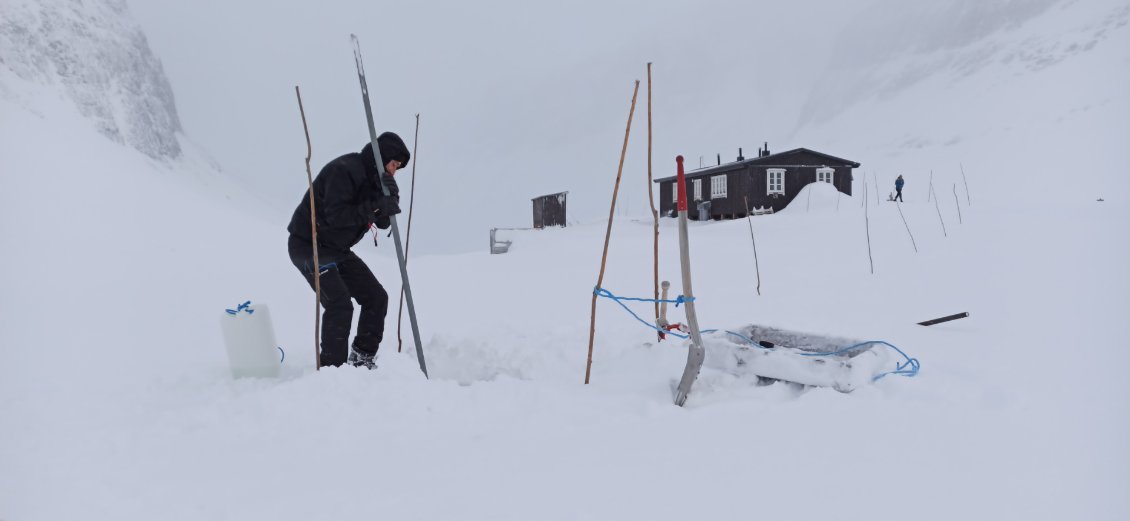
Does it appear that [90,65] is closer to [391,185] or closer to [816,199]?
[816,199]

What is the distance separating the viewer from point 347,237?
4.02 m

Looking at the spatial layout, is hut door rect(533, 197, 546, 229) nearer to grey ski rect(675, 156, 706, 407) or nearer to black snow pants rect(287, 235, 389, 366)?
black snow pants rect(287, 235, 389, 366)

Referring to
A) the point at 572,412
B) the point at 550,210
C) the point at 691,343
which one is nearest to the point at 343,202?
the point at 572,412

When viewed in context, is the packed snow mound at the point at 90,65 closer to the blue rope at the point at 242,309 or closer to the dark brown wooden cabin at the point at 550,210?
the dark brown wooden cabin at the point at 550,210

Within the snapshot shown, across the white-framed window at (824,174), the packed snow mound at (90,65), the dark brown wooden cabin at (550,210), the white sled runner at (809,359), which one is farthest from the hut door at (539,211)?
the white sled runner at (809,359)

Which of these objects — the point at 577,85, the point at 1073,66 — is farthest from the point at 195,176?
the point at 577,85

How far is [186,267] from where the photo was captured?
9.68 m

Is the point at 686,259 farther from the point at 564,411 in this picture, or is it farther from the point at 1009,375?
the point at 1009,375

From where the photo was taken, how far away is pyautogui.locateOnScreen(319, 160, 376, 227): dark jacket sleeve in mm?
3865

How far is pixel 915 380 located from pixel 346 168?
3425 millimetres

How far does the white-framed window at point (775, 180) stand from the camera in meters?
22.6

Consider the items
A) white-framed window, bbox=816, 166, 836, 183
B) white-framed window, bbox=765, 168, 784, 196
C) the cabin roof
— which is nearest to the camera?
the cabin roof

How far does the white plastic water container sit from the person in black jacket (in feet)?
1.25

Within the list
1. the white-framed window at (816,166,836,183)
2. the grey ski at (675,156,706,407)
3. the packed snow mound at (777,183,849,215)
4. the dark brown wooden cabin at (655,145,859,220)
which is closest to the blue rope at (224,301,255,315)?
the grey ski at (675,156,706,407)
